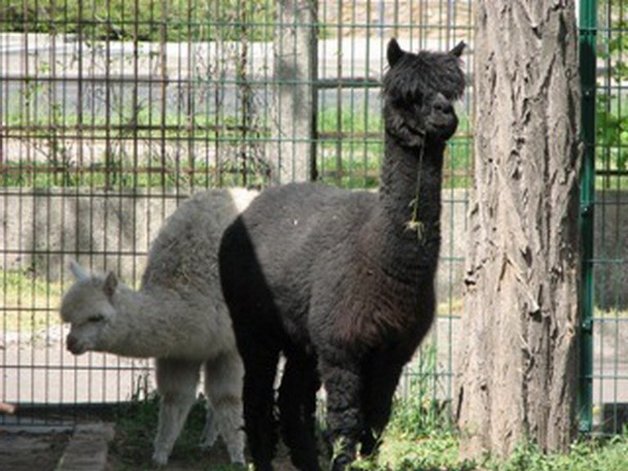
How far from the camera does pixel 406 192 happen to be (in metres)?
6.89

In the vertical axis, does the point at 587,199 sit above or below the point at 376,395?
above

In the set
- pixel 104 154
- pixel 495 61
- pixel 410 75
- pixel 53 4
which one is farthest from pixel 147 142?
pixel 410 75

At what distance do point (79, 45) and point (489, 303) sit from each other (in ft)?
11.3

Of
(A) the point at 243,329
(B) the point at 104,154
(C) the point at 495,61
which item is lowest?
(A) the point at 243,329

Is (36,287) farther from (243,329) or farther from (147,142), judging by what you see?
(243,329)

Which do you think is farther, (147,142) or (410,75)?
(147,142)

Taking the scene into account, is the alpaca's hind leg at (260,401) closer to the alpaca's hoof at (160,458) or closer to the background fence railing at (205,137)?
the alpaca's hoof at (160,458)

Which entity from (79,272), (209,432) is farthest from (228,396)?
(79,272)

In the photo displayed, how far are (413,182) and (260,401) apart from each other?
5.82 ft

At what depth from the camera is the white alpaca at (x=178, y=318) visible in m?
8.97

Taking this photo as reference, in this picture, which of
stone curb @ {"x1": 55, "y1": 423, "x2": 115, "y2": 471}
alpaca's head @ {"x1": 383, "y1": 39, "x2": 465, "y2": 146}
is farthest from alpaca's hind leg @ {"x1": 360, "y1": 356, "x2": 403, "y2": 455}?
stone curb @ {"x1": 55, "y1": 423, "x2": 115, "y2": 471}

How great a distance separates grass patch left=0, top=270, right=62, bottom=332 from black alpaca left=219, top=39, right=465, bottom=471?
2788 mm

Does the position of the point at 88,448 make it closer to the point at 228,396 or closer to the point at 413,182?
the point at 228,396

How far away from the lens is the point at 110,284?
29.5 feet
